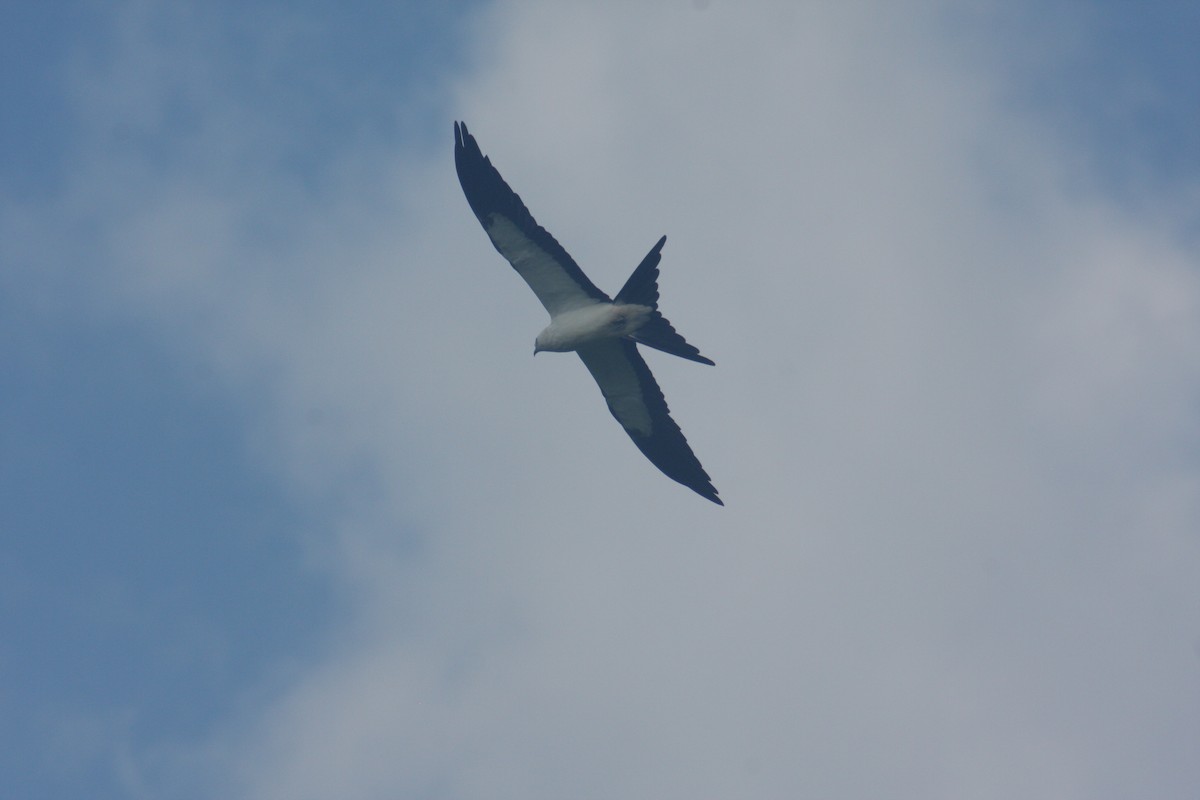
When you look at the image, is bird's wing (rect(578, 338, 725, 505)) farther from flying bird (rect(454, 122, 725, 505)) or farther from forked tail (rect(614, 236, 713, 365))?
forked tail (rect(614, 236, 713, 365))

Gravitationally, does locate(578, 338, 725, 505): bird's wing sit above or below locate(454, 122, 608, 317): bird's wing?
below

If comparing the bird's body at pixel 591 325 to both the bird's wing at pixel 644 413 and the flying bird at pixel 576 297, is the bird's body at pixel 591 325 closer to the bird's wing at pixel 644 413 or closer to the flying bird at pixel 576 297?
the flying bird at pixel 576 297

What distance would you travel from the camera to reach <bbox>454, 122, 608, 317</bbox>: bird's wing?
757 inches

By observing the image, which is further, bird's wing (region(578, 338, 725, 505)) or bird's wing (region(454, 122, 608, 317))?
bird's wing (region(578, 338, 725, 505))

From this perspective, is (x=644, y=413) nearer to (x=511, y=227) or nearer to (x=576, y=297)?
(x=576, y=297)

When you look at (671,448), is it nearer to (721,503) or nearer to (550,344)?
(721,503)

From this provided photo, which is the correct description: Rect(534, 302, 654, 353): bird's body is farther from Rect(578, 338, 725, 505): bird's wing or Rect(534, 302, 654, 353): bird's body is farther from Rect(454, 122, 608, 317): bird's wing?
Rect(578, 338, 725, 505): bird's wing

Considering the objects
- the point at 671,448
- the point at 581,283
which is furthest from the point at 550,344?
the point at 671,448

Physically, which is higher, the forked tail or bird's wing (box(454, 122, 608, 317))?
bird's wing (box(454, 122, 608, 317))

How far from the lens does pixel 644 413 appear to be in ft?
70.8

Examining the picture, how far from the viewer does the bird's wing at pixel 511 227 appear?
19219mm

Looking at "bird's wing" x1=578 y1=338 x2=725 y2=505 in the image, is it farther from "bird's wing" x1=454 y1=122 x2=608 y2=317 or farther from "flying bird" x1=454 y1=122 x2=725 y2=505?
"bird's wing" x1=454 y1=122 x2=608 y2=317

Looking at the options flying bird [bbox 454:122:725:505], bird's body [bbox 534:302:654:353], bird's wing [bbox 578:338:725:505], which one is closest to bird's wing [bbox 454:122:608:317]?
flying bird [bbox 454:122:725:505]

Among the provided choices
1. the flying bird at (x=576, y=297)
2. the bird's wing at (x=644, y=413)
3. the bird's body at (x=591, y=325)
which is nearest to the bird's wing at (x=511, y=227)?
the flying bird at (x=576, y=297)
